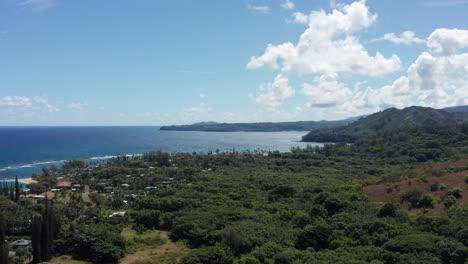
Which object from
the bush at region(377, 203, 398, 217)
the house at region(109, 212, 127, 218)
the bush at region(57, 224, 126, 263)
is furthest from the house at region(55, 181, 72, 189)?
the bush at region(377, 203, 398, 217)

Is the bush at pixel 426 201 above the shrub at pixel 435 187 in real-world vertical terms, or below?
below

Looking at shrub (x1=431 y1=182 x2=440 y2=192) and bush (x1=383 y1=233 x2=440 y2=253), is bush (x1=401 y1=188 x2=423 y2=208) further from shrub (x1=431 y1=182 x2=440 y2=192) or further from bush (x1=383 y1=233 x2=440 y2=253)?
bush (x1=383 y1=233 x2=440 y2=253)

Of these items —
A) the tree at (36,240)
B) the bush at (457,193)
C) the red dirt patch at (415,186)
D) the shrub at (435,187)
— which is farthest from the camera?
the shrub at (435,187)

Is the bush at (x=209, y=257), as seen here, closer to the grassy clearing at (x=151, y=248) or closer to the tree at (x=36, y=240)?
the grassy clearing at (x=151, y=248)

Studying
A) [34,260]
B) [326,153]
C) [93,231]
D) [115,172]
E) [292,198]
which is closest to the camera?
[34,260]

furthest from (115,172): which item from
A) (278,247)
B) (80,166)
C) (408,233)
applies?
(408,233)

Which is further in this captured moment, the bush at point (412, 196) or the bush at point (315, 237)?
the bush at point (412, 196)

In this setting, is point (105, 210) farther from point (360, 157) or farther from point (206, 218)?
point (360, 157)

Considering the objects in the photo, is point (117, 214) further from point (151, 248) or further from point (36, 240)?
point (36, 240)

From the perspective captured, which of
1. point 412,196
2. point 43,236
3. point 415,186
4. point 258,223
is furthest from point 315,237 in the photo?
point 43,236

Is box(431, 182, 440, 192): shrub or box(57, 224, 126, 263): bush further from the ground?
box(431, 182, 440, 192): shrub

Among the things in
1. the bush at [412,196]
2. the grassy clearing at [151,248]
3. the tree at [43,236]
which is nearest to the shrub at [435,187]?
the bush at [412,196]
